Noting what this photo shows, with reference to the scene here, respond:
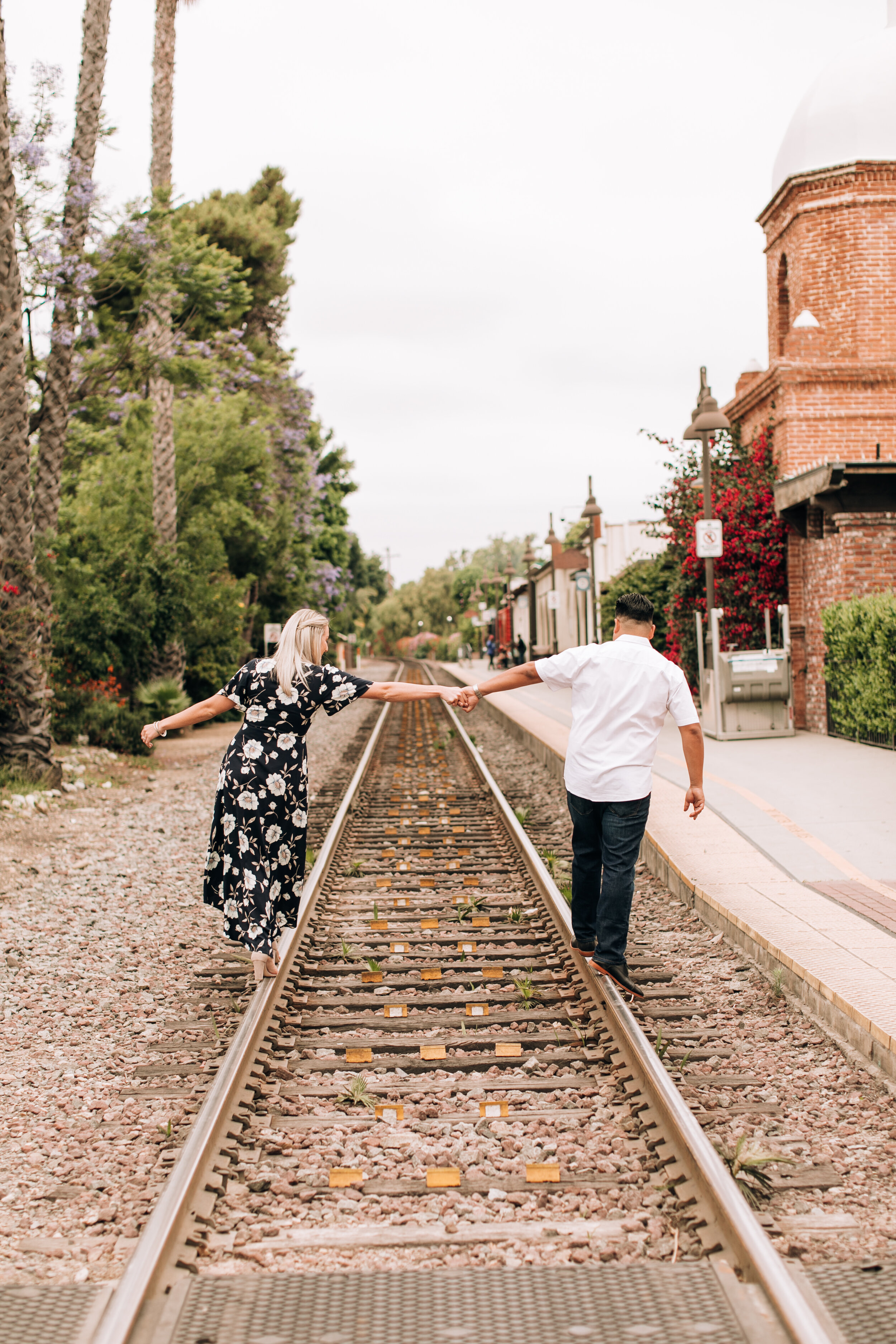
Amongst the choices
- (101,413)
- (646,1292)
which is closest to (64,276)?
(101,413)

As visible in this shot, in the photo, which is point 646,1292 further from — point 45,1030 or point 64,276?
point 64,276

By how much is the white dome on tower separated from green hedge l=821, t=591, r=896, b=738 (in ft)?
26.3

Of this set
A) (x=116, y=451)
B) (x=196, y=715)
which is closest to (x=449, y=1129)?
(x=196, y=715)

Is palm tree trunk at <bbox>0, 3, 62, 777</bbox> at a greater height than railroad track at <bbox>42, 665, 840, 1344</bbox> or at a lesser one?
greater

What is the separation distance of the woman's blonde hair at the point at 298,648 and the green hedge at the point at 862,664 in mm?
9465

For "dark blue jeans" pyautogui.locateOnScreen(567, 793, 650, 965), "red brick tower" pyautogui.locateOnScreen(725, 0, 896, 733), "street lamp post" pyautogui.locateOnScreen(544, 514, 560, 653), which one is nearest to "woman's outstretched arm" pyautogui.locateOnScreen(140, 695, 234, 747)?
"dark blue jeans" pyautogui.locateOnScreen(567, 793, 650, 965)

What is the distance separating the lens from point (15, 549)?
40.5ft

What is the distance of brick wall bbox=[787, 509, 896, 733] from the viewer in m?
14.9

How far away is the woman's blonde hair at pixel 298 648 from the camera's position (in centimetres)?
495

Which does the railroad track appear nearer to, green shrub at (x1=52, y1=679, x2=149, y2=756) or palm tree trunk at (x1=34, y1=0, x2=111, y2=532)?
palm tree trunk at (x1=34, y1=0, x2=111, y2=532)

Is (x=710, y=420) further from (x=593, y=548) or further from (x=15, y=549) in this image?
(x=593, y=548)

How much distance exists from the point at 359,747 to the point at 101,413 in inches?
344

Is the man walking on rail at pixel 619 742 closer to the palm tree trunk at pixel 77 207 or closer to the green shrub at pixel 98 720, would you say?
the palm tree trunk at pixel 77 207

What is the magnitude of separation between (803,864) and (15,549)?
920cm
